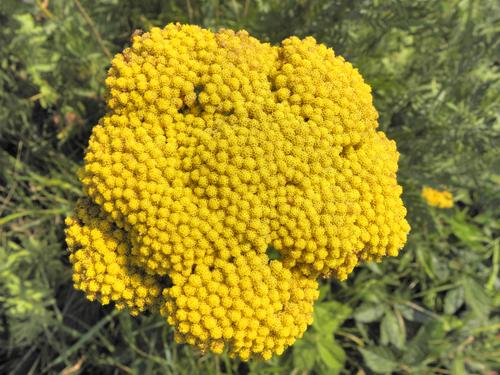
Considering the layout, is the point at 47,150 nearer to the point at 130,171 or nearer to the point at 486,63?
the point at 130,171

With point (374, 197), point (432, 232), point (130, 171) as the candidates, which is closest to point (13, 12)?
point (130, 171)

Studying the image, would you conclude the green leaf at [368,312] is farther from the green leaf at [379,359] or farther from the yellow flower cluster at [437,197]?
the yellow flower cluster at [437,197]

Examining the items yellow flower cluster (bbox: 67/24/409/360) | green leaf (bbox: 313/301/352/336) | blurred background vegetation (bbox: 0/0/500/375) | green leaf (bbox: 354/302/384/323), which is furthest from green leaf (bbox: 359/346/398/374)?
yellow flower cluster (bbox: 67/24/409/360)

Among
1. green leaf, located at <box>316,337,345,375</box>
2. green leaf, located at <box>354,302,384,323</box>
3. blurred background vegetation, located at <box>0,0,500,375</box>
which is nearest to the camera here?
blurred background vegetation, located at <box>0,0,500,375</box>

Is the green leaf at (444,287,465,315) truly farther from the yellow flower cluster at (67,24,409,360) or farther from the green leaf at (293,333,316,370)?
the yellow flower cluster at (67,24,409,360)

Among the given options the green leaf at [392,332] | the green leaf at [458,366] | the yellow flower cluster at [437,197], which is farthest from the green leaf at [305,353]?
the yellow flower cluster at [437,197]
